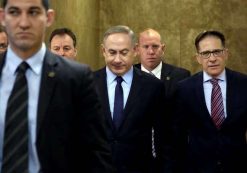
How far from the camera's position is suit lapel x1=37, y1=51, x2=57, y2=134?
7.61 feet

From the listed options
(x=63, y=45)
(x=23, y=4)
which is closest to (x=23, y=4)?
(x=23, y=4)

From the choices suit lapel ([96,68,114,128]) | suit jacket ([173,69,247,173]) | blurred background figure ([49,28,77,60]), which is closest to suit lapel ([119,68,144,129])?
suit lapel ([96,68,114,128])

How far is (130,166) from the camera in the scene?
12.4 feet

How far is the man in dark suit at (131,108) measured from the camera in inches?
149

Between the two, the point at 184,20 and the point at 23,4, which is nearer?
the point at 23,4

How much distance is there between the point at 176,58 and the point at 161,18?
28.9 inches

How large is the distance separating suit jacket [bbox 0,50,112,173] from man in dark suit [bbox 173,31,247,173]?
1.73 meters

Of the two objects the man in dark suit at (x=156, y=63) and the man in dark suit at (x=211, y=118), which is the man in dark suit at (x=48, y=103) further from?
the man in dark suit at (x=156, y=63)

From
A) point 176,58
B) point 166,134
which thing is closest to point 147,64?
point 166,134

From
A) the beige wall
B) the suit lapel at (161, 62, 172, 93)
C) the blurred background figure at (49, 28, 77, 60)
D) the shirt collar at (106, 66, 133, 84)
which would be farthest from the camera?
the beige wall

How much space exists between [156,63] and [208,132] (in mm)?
1801

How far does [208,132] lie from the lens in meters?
4.06

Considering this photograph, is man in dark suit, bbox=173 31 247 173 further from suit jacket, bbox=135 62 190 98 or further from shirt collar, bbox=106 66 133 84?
suit jacket, bbox=135 62 190 98

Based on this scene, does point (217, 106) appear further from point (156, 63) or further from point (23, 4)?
point (23, 4)
